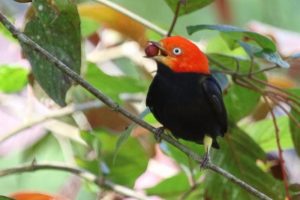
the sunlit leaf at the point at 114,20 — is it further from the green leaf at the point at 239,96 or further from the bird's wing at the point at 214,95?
the bird's wing at the point at 214,95

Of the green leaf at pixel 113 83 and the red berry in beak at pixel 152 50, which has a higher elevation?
the red berry in beak at pixel 152 50

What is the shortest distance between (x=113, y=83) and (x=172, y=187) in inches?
12.9

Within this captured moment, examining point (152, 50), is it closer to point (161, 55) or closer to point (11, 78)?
point (161, 55)

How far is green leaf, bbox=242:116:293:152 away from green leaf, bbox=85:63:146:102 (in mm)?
335

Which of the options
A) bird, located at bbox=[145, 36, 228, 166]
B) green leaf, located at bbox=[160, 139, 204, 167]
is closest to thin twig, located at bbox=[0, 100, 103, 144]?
green leaf, located at bbox=[160, 139, 204, 167]

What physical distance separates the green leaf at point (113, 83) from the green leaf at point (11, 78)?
7.9 inches

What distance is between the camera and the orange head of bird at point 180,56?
65.8 inches

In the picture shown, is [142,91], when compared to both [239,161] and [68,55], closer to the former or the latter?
[239,161]

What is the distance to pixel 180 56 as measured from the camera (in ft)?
5.55

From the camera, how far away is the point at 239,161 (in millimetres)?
1806

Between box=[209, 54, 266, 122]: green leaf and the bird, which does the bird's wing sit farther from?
box=[209, 54, 266, 122]: green leaf

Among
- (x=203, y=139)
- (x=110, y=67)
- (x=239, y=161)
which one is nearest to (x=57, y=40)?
(x=203, y=139)

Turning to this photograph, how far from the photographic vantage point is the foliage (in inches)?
57.2

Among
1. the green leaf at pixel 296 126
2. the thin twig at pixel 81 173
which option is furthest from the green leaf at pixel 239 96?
the thin twig at pixel 81 173
